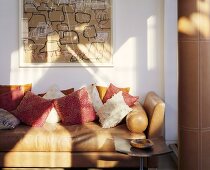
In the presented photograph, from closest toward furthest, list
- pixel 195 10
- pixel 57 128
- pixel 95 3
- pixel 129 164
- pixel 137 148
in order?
pixel 195 10 → pixel 137 148 → pixel 129 164 → pixel 57 128 → pixel 95 3

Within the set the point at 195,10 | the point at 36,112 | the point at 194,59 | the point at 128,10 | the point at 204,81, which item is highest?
the point at 128,10

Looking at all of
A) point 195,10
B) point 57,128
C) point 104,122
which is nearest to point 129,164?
point 104,122

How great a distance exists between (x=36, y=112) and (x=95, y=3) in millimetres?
1794

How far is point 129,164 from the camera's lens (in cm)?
346

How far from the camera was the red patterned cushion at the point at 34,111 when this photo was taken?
12.6 feet

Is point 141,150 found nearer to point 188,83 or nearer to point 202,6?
point 188,83

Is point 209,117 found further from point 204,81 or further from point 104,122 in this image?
point 104,122

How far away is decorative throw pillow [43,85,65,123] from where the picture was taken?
403cm

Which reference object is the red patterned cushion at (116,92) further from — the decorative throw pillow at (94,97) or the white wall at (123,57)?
the white wall at (123,57)

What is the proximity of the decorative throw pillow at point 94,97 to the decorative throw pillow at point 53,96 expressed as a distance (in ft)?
Result: 1.27

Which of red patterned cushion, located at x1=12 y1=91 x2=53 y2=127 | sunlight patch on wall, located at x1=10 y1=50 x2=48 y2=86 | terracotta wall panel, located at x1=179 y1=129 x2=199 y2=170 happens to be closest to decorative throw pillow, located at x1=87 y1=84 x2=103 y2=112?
red patterned cushion, located at x1=12 y1=91 x2=53 y2=127

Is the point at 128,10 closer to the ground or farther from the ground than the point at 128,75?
farther from the ground

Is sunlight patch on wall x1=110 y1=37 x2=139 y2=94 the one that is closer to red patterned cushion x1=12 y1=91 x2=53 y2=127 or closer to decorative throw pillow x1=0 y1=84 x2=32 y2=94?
red patterned cushion x1=12 y1=91 x2=53 y2=127

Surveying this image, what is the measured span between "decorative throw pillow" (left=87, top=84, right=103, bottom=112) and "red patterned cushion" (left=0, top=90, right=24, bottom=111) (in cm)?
95
